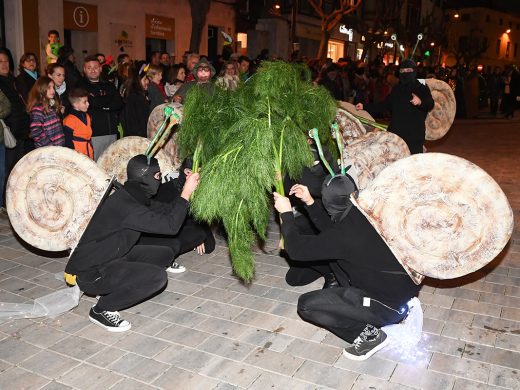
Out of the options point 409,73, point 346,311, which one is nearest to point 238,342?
Answer: point 346,311

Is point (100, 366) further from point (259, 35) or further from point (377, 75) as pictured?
point (259, 35)

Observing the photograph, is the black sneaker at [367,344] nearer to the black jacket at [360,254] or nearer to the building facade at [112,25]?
the black jacket at [360,254]

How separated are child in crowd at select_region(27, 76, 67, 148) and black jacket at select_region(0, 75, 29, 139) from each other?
0.54m

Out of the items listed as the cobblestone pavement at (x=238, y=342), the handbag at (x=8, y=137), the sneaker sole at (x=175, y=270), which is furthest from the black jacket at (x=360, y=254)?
the handbag at (x=8, y=137)

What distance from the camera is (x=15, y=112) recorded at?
6773 mm

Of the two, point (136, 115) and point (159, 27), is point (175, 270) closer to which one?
point (136, 115)

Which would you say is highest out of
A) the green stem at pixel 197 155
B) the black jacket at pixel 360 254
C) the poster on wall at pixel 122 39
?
the poster on wall at pixel 122 39

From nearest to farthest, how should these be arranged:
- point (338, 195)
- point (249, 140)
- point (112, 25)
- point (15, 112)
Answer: point (249, 140) < point (338, 195) < point (15, 112) < point (112, 25)

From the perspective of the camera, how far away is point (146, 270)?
4.25 meters

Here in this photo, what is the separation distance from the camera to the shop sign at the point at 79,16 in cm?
1584

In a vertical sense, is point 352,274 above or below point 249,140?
below

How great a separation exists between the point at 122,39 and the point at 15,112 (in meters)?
11.9

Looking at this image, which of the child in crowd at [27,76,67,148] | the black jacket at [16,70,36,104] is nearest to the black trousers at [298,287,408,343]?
the child in crowd at [27,76,67,148]

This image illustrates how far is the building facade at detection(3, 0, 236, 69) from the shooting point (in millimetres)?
14453
